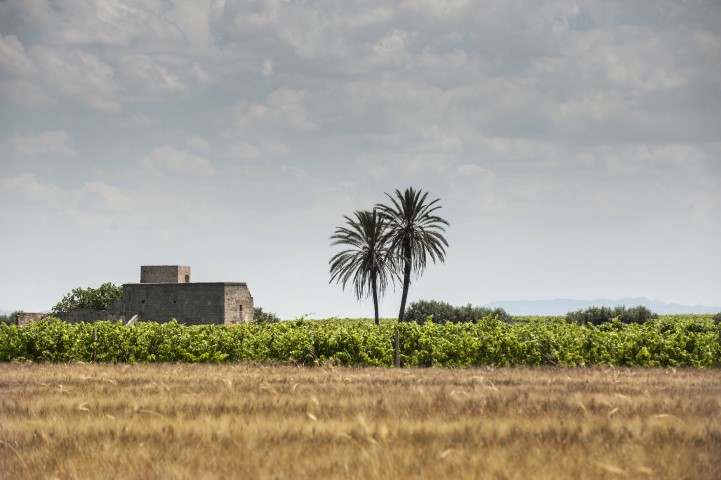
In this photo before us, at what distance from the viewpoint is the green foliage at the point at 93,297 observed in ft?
295

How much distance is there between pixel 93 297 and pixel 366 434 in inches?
3430

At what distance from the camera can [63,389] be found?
1514 centimetres

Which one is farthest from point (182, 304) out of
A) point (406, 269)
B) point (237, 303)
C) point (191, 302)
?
point (406, 269)

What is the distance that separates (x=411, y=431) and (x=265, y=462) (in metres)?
2.02

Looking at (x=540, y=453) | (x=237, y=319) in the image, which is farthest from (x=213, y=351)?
(x=237, y=319)

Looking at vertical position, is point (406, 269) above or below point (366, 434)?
above

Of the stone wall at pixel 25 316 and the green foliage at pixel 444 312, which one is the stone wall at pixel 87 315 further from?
the green foliage at pixel 444 312

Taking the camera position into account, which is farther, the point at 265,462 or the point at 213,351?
the point at 213,351

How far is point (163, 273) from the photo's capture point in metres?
70.8

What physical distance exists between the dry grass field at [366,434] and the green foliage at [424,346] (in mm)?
10891

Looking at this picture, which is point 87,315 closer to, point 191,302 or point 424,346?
point 191,302

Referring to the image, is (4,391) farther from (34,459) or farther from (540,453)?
(540,453)

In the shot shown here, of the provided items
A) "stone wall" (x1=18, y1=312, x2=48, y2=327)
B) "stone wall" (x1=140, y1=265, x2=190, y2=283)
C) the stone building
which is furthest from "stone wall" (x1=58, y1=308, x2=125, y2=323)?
"stone wall" (x1=140, y1=265, x2=190, y2=283)

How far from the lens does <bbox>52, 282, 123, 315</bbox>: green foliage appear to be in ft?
295
